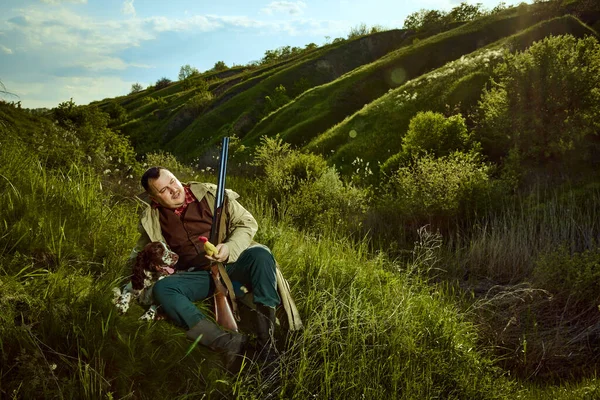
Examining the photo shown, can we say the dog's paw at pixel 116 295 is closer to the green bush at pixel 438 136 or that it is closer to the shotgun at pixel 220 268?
the shotgun at pixel 220 268

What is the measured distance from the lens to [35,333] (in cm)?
350

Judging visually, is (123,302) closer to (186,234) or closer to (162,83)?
(186,234)

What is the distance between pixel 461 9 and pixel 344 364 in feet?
275

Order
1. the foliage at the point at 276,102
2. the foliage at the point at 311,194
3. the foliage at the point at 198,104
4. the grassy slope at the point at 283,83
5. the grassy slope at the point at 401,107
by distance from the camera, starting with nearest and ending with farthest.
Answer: the foliage at the point at 311,194, the grassy slope at the point at 401,107, the foliage at the point at 276,102, the grassy slope at the point at 283,83, the foliage at the point at 198,104

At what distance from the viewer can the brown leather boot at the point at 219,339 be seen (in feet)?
11.4

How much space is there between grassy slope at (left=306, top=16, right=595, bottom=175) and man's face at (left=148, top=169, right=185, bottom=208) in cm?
1968

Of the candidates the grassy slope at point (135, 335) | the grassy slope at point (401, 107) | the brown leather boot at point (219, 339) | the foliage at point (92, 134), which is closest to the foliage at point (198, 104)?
the grassy slope at point (401, 107)

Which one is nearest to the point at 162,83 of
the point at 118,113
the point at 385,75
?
the point at 118,113

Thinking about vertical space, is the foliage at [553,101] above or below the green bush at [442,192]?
above

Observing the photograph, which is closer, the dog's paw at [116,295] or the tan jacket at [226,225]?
the dog's paw at [116,295]

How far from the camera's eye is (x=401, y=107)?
88.4 feet

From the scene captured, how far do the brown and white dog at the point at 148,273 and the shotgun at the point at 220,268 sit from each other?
336 millimetres

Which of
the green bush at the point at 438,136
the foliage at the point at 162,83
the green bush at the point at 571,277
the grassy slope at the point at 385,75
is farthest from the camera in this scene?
the foliage at the point at 162,83

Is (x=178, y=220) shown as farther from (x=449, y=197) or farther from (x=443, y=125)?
(x=443, y=125)
